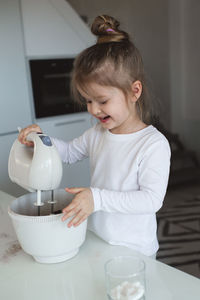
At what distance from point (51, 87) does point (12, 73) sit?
1.06 feet

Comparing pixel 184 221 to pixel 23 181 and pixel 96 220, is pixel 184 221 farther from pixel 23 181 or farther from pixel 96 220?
pixel 23 181

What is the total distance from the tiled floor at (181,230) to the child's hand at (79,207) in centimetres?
139

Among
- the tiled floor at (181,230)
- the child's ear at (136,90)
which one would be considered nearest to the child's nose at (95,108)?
the child's ear at (136,90)

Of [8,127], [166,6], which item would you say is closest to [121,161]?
[8,127]

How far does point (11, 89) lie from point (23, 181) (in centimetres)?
177

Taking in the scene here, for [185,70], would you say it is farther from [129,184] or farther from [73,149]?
[129,184]

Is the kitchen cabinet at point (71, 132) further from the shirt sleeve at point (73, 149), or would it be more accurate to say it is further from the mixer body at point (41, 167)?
the mixer body at point (41, 167)

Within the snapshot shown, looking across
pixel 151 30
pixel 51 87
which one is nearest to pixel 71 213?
pixel 51 87

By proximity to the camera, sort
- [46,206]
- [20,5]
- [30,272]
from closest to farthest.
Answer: [30,272] < [46,206] < [20,5]

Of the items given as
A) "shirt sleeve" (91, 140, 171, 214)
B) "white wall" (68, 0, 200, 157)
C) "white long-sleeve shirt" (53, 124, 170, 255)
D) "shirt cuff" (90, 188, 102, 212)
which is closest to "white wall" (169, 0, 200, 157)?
"white wall" (68, 0, 200, 157)

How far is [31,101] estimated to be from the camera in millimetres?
2594

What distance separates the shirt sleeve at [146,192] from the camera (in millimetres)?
836

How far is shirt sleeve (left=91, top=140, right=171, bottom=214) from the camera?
0.84 meters

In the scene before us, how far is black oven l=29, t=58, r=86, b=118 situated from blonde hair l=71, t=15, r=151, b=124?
1.61 m
